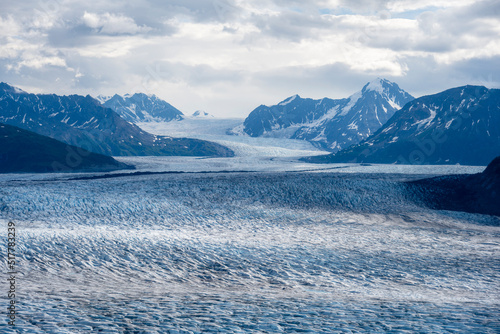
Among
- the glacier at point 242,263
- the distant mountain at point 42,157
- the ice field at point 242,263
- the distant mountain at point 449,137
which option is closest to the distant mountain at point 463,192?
the ice field at point 242,263

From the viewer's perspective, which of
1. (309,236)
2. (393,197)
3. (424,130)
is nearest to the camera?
(309,236)

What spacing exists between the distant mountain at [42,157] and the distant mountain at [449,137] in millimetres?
78974

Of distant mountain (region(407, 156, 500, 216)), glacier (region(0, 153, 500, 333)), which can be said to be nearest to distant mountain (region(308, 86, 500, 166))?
distant mountain (region(407, 156, 500, 216))

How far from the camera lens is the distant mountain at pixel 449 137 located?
16875 centimetres

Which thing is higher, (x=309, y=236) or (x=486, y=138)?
(x=486, y=138)

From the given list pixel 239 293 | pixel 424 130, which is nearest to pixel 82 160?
pixel 239 293

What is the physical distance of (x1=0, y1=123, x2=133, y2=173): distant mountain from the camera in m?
93.9

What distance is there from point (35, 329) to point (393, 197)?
34.7 metres

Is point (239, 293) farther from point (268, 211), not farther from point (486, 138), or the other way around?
point (486, 138)

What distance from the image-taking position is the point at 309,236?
26.4m

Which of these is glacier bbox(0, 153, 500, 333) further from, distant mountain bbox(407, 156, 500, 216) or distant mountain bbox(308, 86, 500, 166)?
distant mountain bbox(308, 86, 500, 166)

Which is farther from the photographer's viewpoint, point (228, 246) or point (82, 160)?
point (82, 160)

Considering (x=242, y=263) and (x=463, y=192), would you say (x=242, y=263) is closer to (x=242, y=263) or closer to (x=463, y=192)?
(x=242, y=263)

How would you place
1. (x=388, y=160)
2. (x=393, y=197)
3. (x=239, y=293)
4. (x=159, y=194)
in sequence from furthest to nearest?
(x=388, y=160) → (x=393, y=197) → (x=159, y=194) → (x=239, y=293)
